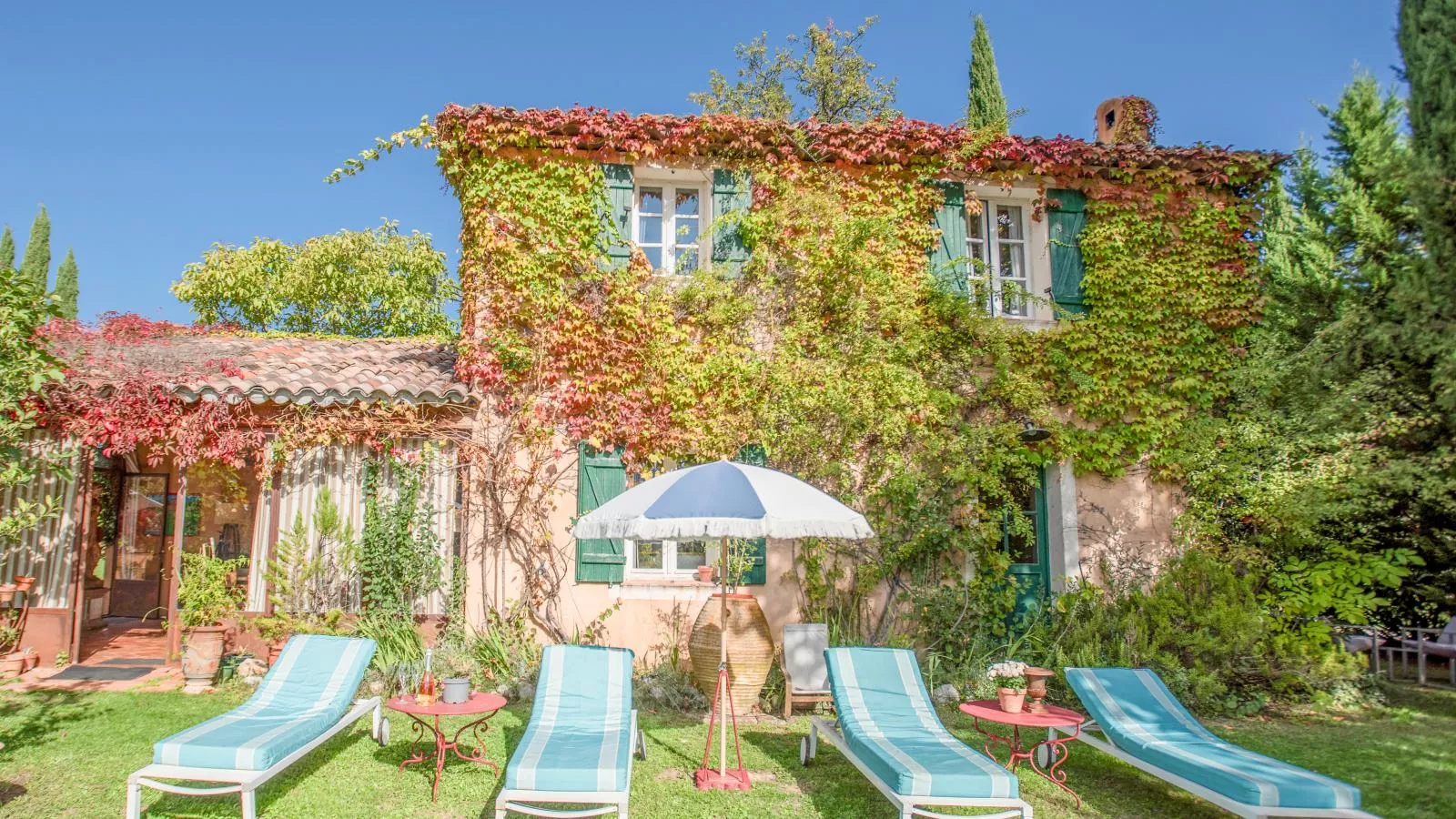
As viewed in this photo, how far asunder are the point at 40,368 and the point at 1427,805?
10.1 metres

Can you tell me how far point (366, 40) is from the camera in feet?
37.3

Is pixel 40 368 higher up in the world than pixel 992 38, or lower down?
lower down

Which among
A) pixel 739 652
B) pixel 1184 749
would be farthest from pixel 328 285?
pixel 1184 749

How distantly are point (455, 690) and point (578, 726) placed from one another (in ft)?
Answer: 2.81

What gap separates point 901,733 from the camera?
Result: 5.78 metres

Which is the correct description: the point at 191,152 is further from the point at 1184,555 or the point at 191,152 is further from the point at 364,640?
the point at 1184,555

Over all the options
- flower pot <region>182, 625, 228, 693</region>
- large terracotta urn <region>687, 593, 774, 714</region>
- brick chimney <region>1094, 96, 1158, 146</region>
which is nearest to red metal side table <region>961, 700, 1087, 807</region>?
large terracotta urn <region>687, 593, 774, 714</region>

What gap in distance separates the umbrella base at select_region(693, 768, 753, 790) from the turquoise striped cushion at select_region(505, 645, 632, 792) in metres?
0.64

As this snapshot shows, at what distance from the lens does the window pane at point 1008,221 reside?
1082cm

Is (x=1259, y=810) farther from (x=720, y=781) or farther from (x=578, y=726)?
(x=578, y=726)

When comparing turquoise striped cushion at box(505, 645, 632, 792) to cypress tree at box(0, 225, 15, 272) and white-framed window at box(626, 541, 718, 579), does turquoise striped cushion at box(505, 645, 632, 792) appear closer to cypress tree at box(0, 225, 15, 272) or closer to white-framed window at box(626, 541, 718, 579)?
Result: white-framed window at box(626, 541, 718, 579)

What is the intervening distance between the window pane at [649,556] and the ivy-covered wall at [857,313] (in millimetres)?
1068

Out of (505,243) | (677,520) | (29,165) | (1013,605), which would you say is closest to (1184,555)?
(1013,605)

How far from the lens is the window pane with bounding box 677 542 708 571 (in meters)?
9.62
